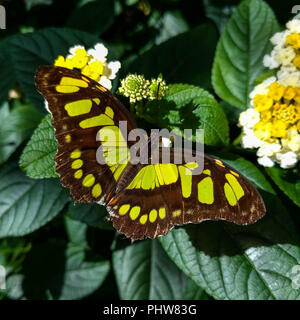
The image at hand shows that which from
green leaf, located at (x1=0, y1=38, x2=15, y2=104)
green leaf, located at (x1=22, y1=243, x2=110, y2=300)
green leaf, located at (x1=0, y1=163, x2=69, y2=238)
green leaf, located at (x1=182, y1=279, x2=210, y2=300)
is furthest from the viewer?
green leaf, located at (x1=0, y1=38, x2=15, y2=104)

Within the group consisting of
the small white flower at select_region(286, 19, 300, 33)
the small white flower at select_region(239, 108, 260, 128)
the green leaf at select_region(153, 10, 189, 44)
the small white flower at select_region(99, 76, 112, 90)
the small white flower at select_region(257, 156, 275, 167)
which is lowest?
the small white flower at select_region(257, 156, 275, 167)

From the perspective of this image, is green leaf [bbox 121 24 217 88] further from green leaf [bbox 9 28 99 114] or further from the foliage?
green leaf [bbox 9 28 99 114]

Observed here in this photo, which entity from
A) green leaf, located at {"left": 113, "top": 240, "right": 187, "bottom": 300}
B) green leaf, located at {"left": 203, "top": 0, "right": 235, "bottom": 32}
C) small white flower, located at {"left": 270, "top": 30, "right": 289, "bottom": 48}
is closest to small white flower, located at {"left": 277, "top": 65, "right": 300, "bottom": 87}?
small white flower, located at {"left": 270, "top": 30, "right": 289, "bottom": 48}

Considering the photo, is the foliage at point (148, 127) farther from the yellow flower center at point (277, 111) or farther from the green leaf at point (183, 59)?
the yellow flower center at point (277, 111)

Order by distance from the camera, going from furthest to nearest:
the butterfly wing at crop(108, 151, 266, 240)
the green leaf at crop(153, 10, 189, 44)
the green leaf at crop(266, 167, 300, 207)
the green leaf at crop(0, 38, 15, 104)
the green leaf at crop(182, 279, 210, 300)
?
the green leaf at crop(153, 10, 189, 44) < the green leaf at crop(0, 38, 15, 104) < the green leaf at crop(182, 279, 210, 300) < the green leaf at crop(266, 167, 300, 207) < the butterfly wing at crop(108, 151, 266, 240)

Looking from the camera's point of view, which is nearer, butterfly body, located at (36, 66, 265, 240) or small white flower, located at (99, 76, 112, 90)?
butterfly body, located at (36, 66, 265, 240)

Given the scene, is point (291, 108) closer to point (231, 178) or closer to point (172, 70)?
point (231, 178)
